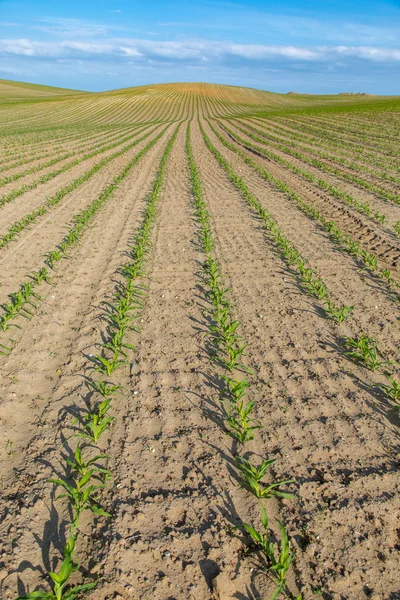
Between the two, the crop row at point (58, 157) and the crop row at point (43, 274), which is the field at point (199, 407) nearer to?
the crop row at point (43, 274)

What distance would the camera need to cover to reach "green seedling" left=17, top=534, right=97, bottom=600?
2490 mm

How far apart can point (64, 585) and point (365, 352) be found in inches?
160

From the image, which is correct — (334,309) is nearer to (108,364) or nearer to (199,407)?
(199,407)

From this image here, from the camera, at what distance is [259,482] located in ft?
11.3

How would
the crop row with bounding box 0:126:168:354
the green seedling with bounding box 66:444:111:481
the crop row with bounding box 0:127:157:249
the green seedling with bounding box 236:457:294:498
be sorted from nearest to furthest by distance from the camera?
the green seedling with bounding box 236:457:294:498 < the green seedling with bounding box 66:444:111:481 < the crop row with bounding box 0:126:168:354 < the crop row with bounding box 0:127:157:249

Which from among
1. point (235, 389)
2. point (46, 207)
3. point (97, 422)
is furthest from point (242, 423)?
point (46, 207)

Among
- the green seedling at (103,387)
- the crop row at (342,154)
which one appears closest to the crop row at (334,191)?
the crop row at (342,154)

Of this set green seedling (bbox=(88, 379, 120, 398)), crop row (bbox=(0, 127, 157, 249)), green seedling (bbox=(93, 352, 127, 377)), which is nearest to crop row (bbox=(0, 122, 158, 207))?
crop row (bbox=(0, 127, 157, 249))

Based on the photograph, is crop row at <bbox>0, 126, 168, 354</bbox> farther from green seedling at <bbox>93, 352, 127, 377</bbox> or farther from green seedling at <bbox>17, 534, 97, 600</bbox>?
green seedling at <bbox>17, 534, 97, 600</bbox>

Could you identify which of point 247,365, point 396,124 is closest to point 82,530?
point 247,365

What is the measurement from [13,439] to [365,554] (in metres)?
3.16

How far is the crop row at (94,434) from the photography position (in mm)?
2652

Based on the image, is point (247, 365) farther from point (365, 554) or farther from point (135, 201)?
point (135, 201)

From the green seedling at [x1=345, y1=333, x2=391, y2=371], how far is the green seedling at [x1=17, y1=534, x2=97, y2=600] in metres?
3.79
